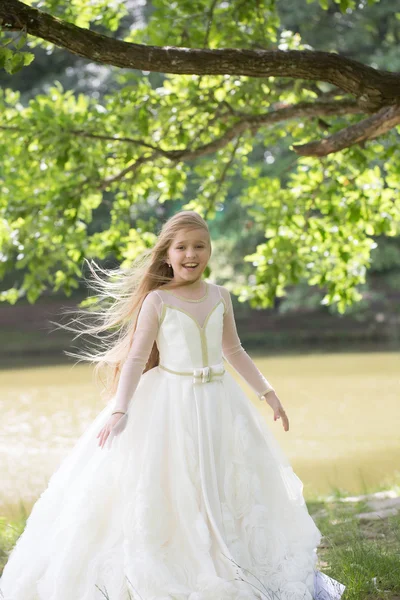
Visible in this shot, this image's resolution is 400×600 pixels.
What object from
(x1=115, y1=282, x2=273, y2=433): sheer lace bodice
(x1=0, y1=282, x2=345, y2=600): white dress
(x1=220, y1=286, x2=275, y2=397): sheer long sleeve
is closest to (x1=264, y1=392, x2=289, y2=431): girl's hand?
(x1=220, y1=286, x2=275, y2=397): sheer long sleeve

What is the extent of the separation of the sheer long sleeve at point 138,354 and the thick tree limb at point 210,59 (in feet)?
3.71

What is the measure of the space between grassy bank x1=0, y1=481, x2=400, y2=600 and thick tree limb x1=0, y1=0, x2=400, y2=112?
2.25m

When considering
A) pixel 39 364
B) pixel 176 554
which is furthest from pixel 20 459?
pixel 39 364

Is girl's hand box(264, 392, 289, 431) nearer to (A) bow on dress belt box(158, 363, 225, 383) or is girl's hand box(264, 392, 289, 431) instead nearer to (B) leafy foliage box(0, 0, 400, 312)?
(A) bow on dress belt box(158, 363, 225, 383)

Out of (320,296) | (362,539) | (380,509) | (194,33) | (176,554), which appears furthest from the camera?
(320,296)

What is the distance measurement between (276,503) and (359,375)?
1191 centimetres

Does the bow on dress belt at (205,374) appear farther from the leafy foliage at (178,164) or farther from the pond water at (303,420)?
the pond water at (303,420)

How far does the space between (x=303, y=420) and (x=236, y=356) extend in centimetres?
707

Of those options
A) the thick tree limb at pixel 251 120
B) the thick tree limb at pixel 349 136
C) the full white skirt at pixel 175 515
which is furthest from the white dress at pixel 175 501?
the thick tree limb at pixel 251 120

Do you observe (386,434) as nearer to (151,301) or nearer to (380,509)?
(380,509)

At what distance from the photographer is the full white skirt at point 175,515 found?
10.5ft

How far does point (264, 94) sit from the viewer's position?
6680 millimetres

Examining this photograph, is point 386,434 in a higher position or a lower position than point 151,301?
lower

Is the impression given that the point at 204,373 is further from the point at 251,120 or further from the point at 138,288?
the point at 251,120
